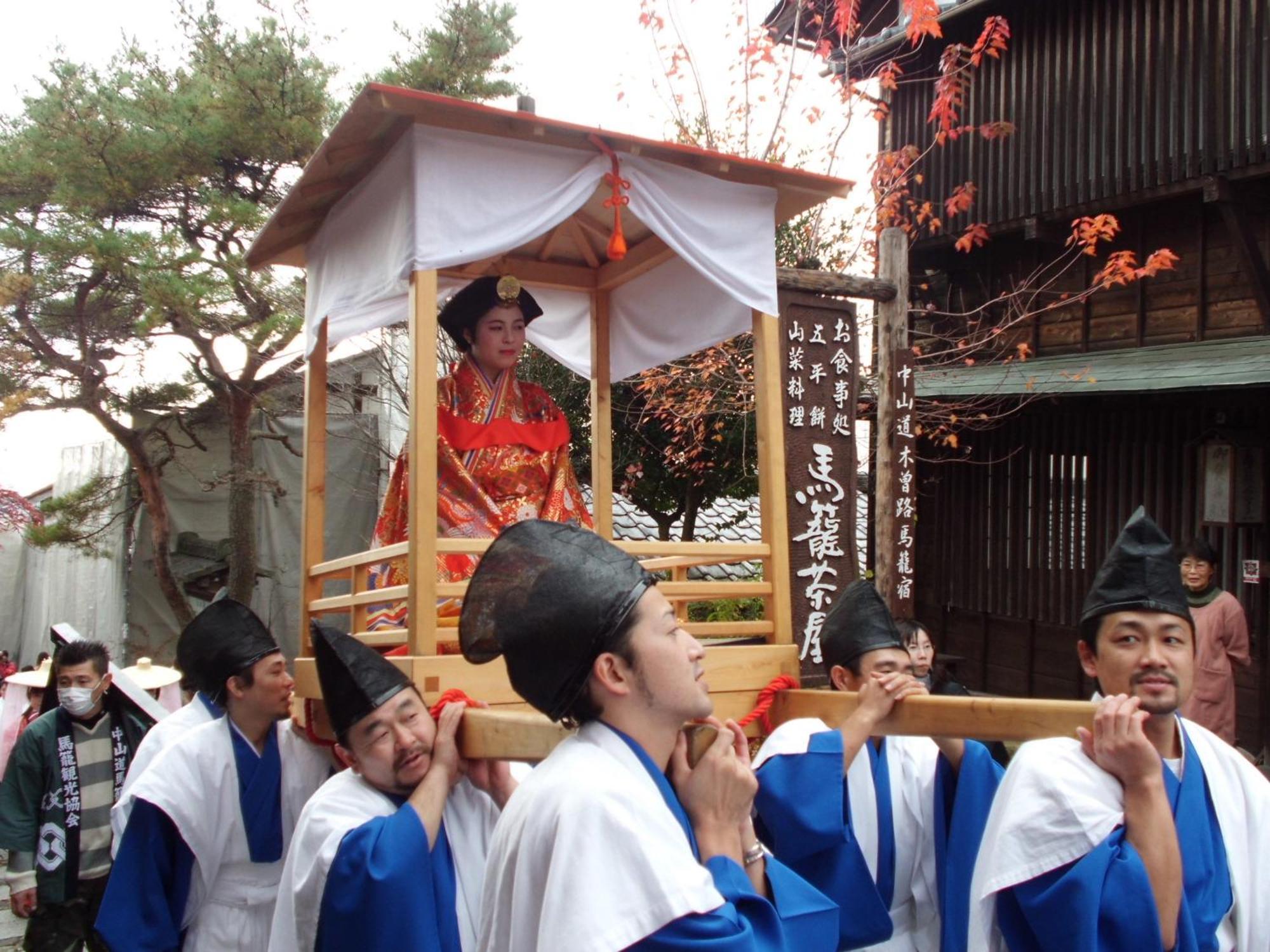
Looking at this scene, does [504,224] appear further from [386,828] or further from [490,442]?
[386,828]

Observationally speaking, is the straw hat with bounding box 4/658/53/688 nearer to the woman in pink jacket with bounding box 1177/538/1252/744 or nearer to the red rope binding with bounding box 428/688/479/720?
the red rope binding with bounding box 428/688/479/720

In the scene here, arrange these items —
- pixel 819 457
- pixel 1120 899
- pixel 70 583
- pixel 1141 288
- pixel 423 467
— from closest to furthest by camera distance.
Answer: pixel 1120 899 < pixel 423 467 < pixel 819 457 < pixel 1141 288 < pixel 70 583

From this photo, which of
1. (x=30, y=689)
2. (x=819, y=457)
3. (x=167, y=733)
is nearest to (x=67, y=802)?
(x=167, y=733)

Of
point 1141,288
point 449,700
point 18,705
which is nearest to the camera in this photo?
point 449,700

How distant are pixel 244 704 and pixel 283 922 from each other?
1.10 meters

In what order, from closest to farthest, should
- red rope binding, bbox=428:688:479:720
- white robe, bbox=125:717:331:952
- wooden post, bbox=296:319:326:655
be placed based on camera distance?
red rope binding, bbox=428:688:479:720 → white robe, bbox=125:717:331:952 → wooden post, bbox=296:319:326:655

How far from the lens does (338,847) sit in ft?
9.21

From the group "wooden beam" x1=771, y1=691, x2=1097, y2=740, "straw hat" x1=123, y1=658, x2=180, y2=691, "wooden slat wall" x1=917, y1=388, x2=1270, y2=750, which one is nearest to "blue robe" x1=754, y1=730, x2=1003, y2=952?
"wooden beam" x1=771, y1=691, x2=1097, y2=740

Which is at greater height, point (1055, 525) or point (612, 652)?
point (612, 652)

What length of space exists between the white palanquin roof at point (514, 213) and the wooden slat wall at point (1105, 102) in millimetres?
6245

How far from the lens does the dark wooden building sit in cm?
920

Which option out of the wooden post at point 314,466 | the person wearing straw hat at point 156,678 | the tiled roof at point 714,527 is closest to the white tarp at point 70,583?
the person wearing straw hat at point 156,678

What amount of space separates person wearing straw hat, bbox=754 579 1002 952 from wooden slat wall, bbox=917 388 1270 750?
6.83 m

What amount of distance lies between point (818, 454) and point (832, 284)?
1.06m
